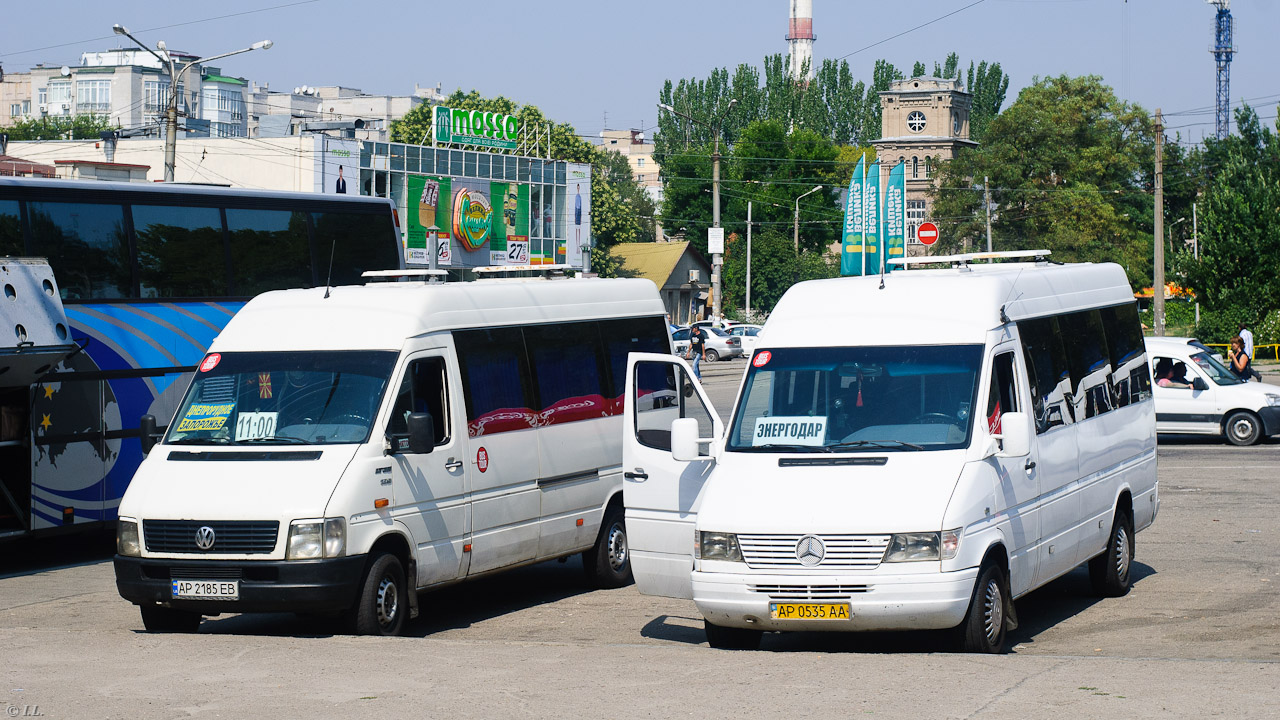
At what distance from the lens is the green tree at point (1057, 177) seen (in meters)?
87.9

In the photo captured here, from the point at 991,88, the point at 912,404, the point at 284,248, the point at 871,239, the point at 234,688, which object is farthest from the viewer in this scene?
the point at 991,88

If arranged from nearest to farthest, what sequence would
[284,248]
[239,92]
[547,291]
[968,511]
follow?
[968,511], [547,291], [284,248], [239,92]

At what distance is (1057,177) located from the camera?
93500 millimetres

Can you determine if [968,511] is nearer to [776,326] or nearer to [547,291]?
→ [776,326]

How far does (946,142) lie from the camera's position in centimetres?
12950

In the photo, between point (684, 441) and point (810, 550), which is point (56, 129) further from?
point (810, 550)

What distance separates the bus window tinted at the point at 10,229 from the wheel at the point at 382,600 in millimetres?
6234

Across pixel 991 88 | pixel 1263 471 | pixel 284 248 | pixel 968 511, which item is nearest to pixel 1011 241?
pixel 991 88

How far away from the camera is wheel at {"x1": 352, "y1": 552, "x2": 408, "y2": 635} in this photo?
974cm

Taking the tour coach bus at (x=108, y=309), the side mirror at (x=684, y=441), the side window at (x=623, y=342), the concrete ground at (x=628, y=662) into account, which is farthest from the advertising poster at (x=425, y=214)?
the side mirror at (x=684, y=441)

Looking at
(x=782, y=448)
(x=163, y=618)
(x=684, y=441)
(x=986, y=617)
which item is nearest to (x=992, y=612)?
(x=986, y=617)

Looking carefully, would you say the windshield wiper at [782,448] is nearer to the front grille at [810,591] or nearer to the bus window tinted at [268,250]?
the front grille at [810,591]

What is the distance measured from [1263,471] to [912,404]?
45.0 ft

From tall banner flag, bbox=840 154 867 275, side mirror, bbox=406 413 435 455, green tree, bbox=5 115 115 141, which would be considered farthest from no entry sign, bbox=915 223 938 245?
green tree, bbox=5 115 115 141
